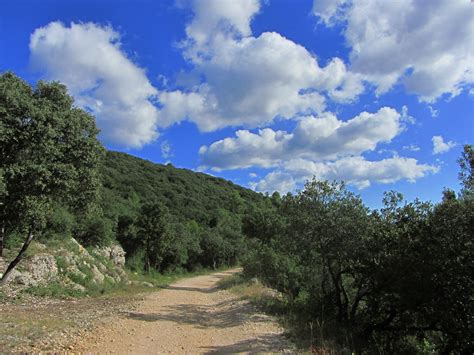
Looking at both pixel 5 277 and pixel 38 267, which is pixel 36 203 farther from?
pixel 38 267

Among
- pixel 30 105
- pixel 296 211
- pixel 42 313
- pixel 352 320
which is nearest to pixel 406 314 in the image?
pixel 352 320

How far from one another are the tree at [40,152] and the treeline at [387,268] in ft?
30.6

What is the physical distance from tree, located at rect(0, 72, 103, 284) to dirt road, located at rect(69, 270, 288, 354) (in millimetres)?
5835

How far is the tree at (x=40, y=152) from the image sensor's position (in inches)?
543

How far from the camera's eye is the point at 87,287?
21.8 m

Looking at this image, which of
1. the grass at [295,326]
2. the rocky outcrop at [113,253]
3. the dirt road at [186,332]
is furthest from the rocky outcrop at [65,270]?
the grass at [295,326]

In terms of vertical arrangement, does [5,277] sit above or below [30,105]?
below

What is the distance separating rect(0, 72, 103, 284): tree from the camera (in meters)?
13.8

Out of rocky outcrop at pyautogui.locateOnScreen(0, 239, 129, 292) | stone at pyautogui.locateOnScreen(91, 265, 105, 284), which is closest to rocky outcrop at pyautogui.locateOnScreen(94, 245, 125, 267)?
rocky outcrop at pyautogui.locateOnScreen(0, 239, 129, 292)

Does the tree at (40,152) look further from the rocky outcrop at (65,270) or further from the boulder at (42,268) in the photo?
the boulder at (42,268)

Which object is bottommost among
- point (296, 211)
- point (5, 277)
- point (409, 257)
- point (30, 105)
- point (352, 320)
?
point (352, 320)

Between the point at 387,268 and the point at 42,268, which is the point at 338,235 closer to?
the point at 387,268

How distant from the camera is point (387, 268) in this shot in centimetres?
1336

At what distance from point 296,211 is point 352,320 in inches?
206
